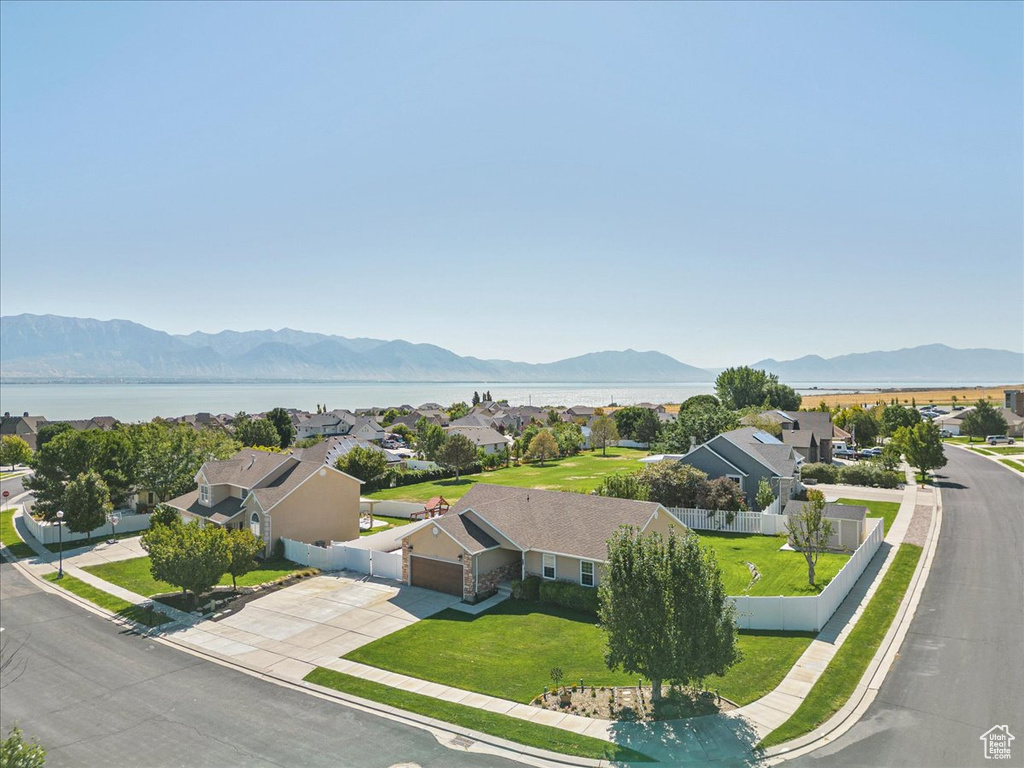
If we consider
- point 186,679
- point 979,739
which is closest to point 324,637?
point 186,679

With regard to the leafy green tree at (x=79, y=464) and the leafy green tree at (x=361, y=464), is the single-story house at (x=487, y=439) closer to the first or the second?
the leafy green tree at (x=361, y=464)

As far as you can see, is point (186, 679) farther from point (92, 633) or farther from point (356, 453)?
point (356, 453)

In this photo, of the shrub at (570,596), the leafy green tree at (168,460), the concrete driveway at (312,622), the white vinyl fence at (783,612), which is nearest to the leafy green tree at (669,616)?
the white vinyl fence at (783,612)

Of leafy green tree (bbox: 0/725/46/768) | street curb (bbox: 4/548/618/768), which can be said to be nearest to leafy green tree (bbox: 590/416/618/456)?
street curb (bbox: 4/548/618/768)

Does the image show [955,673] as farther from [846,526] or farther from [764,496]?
[764,496]

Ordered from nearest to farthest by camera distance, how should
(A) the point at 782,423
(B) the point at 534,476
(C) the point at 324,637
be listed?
1. (C) the point at 324,637
2. (B) the point at 534,476
3. (A) the point at 782,423

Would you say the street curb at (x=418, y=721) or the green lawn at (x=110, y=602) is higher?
the street curb at (x=418, y=721)
